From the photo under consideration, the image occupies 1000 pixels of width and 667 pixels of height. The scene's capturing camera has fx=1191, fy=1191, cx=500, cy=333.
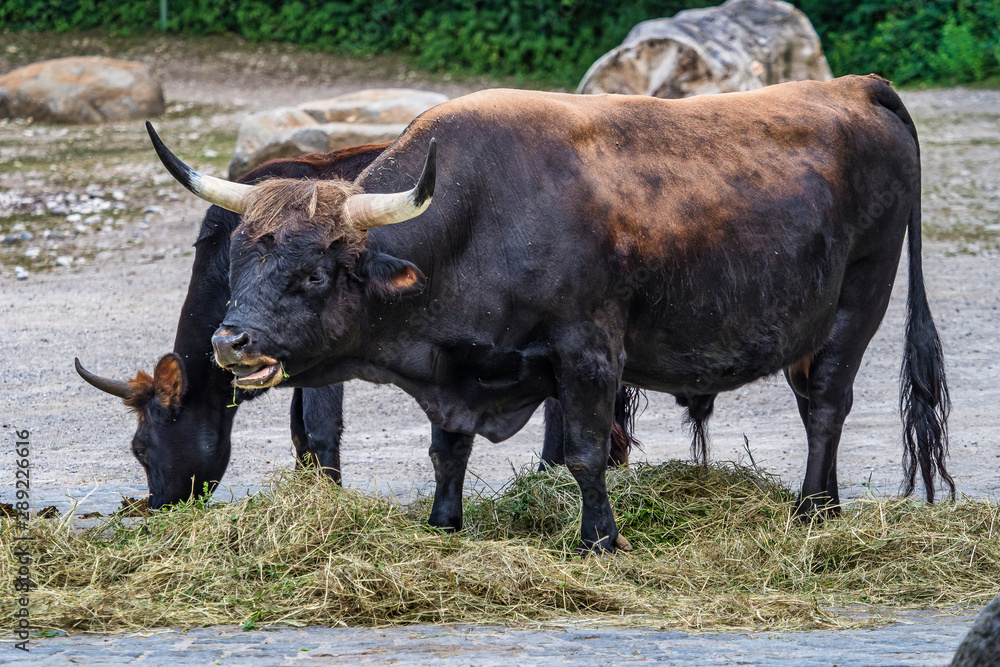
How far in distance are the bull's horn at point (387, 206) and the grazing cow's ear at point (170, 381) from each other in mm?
1420

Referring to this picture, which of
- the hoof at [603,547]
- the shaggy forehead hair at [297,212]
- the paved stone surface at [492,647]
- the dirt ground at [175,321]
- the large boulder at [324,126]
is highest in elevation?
the shaggy forehead hair at [297,212]

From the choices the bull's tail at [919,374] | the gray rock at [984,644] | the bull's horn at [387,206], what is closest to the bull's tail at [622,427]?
the bull's tail at [919,374]

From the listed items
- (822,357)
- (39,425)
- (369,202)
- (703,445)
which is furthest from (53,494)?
(822,357)

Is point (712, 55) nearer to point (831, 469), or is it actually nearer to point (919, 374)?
point (919, 374)

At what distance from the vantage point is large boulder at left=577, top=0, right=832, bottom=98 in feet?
43.5

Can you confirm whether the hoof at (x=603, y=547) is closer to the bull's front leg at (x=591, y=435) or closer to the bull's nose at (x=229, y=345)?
the bull's front leg at (x=591, y=435)

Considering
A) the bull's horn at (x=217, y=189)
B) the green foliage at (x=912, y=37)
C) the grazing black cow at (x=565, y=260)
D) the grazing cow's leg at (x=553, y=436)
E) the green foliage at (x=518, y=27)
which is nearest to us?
the grazing black cow at (x=565, y=260)

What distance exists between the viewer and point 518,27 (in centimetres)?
2109

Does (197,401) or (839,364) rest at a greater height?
(839,364)

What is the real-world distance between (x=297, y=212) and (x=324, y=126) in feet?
27.3

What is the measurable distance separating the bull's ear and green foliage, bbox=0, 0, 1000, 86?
1570 cm

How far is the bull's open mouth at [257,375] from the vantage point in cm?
453

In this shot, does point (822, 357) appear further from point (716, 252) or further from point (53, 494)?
point (53, 494)

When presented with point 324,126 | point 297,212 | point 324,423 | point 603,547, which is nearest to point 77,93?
point 324,126
